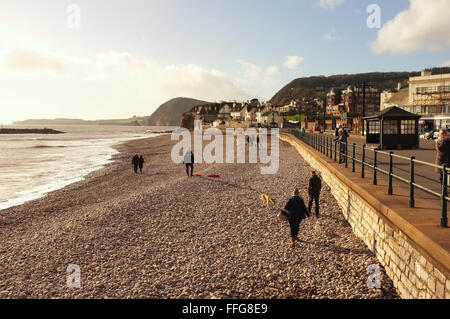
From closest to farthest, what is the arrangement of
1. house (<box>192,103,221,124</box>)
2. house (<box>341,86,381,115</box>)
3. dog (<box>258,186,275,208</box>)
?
dog (<box>258,186,275,208</box>)
house (<box>341,86,381,115</box>)
house (<box>192,103,221,124</box>)

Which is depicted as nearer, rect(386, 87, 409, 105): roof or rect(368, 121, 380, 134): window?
rect(368, 121, 380, 134): window

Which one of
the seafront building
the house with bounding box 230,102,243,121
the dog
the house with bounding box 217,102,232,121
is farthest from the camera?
the house with bounding box 217,102,232,121

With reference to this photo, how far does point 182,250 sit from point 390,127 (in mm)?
16455

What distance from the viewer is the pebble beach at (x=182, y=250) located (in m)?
6.83

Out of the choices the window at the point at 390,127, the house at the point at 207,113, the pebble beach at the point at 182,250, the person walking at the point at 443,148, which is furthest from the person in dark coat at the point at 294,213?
the house at the point at 207,113

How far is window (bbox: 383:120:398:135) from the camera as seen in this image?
20.0m

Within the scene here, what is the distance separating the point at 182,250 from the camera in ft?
29.0

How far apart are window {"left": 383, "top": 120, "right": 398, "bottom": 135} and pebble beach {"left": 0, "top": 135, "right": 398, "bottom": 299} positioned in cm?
763

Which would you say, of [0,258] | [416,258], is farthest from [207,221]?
[416,258]

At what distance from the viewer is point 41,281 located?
24.9 feet

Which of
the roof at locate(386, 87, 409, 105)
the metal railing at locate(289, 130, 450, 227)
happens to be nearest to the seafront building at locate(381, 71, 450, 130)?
the roof at locate(386, 87, 409, 105)

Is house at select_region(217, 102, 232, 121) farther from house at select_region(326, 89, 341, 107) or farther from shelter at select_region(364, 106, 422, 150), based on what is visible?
shelter at select_region(364, 106, 422, 150)

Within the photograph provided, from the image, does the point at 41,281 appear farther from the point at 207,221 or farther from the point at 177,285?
the point at 207,221

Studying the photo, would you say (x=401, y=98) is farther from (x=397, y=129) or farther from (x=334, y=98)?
(x=334, y=98)
